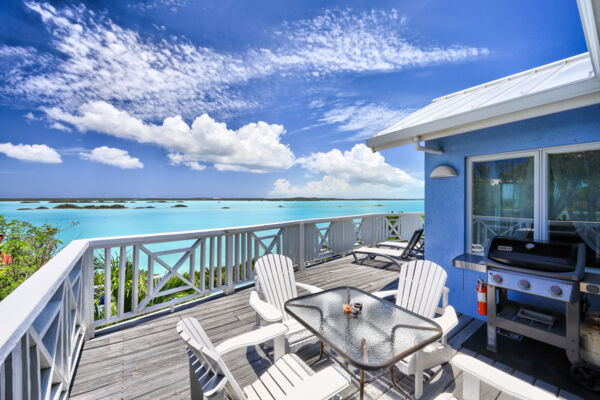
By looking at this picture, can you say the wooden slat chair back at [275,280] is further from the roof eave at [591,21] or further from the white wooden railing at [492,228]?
the roof eave at [591,21]

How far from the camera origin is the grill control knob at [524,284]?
234 centimetres

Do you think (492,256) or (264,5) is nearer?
(492,256)

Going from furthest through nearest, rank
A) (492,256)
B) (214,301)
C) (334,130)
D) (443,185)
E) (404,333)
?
(334,130) < (214,301) < (443,185) < (492,256) < (404,333)

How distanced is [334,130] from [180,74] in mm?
14258

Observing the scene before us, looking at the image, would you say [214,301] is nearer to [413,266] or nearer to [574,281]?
[413,266]

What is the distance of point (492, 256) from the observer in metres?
2.59

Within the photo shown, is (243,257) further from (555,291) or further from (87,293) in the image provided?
(555,291)

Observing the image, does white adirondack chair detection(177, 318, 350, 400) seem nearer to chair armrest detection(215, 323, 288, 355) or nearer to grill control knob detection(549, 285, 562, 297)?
chair armrest detection(215, 323, 288, 355)

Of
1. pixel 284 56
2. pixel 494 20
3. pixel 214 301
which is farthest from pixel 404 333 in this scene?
pixel 284 56

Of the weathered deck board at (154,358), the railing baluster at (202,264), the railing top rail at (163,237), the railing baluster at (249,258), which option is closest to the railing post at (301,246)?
the railing top rail at (163,237)

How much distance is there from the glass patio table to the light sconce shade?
213cm

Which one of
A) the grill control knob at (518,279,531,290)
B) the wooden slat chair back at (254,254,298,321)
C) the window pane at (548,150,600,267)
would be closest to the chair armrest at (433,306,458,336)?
the grill control knob at (518,279,531,290)

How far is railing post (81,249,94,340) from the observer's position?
9.02 ft

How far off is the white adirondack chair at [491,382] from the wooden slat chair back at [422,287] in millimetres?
1114
